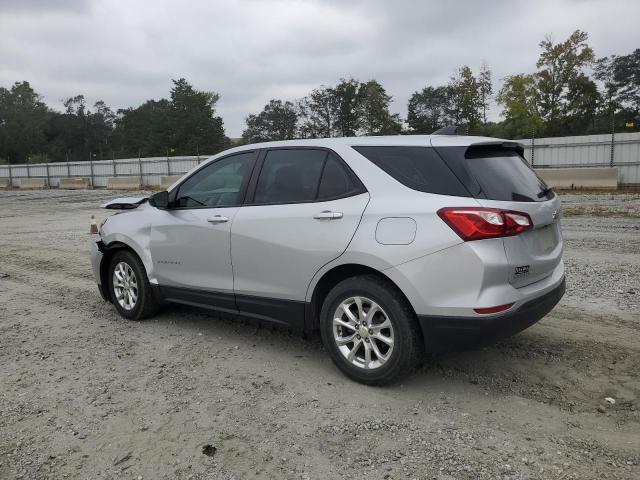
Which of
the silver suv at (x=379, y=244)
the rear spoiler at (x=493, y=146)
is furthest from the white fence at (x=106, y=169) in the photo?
the rear spoiler at (x=493, y=146)

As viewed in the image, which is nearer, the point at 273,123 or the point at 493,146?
the point at 493,146

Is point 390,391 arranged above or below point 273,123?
below

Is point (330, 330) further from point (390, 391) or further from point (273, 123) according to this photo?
point (273, 123)

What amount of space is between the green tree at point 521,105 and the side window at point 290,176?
137ft

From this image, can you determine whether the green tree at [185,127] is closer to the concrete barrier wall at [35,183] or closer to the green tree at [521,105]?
the concrete barrier wall at [35,183]

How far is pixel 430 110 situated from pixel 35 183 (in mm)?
37383

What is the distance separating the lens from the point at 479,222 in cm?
326

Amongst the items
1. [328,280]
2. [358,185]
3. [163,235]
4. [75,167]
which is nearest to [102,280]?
[163,235]

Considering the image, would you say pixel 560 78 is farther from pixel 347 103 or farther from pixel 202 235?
pixel 202 235

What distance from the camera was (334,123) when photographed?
5788 centimetres

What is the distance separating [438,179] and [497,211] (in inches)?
17.1

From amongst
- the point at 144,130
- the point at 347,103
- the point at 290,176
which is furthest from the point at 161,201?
the point at 144,130

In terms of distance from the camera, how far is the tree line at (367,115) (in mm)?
43281

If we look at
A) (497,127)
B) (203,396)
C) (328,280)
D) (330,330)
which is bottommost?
(203,396)
